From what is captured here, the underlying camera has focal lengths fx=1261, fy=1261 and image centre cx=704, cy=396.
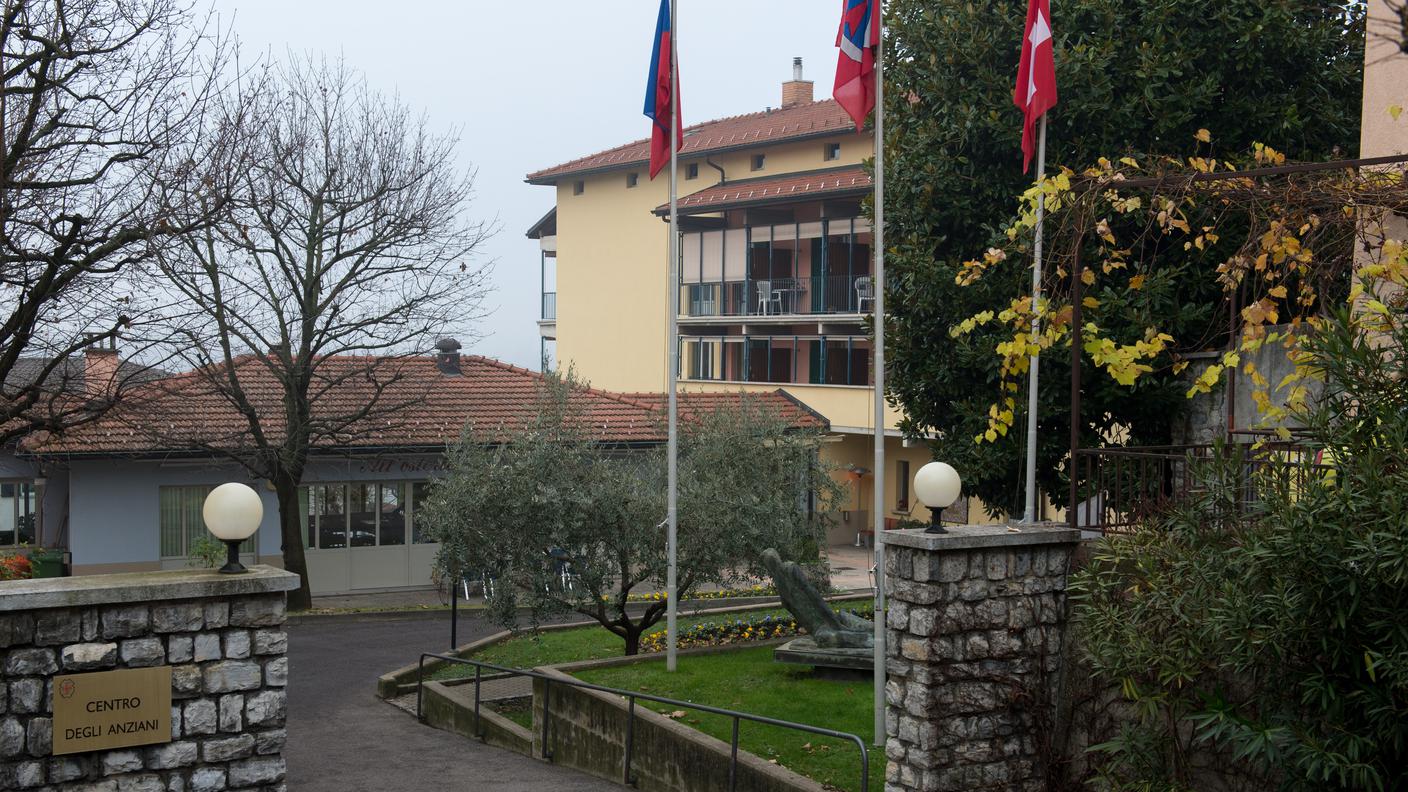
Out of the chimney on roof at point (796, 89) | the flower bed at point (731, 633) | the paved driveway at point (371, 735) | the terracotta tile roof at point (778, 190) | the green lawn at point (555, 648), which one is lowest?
the paved driveway at point (371, 735)

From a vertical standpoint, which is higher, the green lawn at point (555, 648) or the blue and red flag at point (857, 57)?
the blue and red flag at point (857, 57)

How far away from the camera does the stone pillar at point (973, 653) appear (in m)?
8.54

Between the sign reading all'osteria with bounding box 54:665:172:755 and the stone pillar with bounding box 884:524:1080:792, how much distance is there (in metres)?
4.67

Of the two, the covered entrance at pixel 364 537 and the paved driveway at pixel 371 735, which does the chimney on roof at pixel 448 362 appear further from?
the paved driveway at pixel 371 735

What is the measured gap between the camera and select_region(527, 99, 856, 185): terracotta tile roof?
117 feet

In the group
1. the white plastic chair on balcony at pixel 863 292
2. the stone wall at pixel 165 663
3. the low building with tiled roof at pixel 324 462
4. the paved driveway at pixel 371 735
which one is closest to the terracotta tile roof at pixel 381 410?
the low building with tiled roof at pixel 324 462

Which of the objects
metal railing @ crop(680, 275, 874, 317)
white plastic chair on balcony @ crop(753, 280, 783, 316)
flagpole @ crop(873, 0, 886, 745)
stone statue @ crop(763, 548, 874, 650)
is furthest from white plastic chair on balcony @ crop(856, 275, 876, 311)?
flagpole @ crop(873, 0, 886, 745)

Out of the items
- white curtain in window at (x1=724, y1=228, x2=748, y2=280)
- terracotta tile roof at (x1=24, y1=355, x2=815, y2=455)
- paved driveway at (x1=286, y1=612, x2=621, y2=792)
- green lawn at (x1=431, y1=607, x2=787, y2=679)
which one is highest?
white curtain in window at (x1=724, y1=228, x2=748, y2=280)

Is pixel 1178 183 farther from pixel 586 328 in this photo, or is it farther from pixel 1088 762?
pixel 586 328

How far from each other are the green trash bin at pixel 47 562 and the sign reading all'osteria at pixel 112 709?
1545cm

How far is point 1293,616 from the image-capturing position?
657 cm

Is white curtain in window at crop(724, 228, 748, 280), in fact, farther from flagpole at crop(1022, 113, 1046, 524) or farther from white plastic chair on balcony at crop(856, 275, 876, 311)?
flagpole at crop(1022, 113, 1046, 524)

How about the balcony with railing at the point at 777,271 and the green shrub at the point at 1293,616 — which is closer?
the green shrub at the point at 1293,616

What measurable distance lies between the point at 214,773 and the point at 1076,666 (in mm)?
5755
